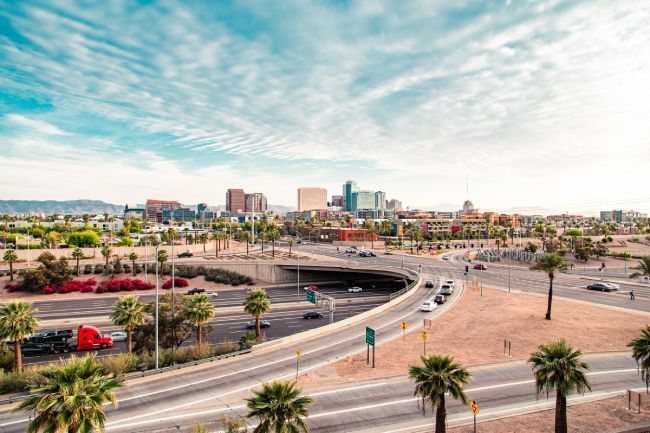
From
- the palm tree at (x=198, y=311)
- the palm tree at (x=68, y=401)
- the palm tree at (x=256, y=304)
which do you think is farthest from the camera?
the palm tree at (x=256, y=304)

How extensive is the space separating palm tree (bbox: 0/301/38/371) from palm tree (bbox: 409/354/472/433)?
3311 cm

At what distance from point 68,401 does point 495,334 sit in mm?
37954

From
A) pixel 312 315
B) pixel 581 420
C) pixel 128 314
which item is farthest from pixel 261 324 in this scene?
pixel 581 420

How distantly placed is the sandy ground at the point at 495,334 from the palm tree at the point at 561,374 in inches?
457

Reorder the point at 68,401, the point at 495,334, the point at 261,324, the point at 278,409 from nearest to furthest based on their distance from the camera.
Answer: the point at 68,401
the point at 278,409
the point at 495,334
the point at 261,324

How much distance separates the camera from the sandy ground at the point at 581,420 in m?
20.7

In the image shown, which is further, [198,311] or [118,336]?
[118,336]

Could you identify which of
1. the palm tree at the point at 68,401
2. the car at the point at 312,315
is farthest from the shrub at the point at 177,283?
the palm tree at the point at 68,401

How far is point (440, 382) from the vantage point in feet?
59.5

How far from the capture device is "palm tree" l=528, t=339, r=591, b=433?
1877cm

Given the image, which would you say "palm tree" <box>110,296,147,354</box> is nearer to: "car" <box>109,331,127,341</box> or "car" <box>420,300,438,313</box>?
"car" <box>109,331,127,341</box>

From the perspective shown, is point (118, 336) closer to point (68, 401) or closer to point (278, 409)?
point (68, 401)

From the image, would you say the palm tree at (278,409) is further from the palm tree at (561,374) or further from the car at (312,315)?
the car at (312,315)

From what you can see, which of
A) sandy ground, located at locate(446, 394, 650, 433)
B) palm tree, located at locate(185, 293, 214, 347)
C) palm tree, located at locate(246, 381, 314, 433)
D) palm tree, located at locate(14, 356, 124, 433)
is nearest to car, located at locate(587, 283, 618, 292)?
sandy ground, located at locate(446, 394, 650, 433)
